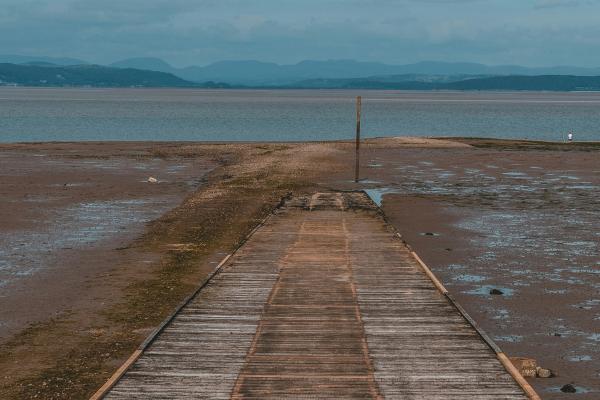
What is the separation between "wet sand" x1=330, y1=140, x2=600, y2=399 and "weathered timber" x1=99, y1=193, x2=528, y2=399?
1700 mm

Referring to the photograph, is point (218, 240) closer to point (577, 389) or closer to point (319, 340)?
point (319, 340)

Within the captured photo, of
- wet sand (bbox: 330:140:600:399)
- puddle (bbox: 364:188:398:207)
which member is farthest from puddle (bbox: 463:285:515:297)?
puddle (bbox: 364:188:398:207)

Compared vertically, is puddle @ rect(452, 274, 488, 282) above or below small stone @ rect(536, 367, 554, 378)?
below

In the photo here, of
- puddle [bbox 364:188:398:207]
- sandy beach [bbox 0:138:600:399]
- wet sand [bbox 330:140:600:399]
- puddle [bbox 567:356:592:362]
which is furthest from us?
puddle [bbox 364:188:398:207]

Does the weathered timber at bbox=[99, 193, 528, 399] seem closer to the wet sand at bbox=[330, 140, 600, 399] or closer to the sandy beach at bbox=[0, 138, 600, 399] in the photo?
the sandy beach at bbox=[0, 138, 600, 399]

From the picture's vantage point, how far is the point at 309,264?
64.0ft

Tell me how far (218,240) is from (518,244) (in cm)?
1002

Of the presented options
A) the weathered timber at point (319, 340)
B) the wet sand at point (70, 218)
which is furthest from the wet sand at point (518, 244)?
the wet sand at point (70, 218)

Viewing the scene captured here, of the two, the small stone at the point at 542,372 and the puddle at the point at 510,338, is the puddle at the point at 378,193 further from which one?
the small stone at the point at 542,372

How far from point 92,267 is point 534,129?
345 feet

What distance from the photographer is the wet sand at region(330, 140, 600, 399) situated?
50.1ft

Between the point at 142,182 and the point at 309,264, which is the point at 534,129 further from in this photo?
the point at 309,264

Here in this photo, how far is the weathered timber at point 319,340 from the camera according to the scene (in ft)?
34.8

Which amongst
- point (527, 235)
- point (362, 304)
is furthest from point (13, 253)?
point (527, 235)
